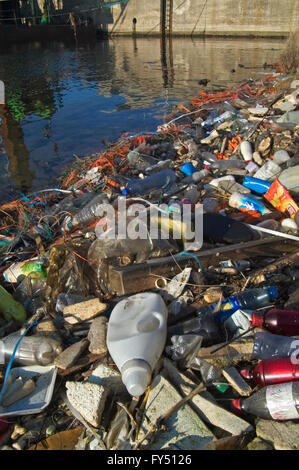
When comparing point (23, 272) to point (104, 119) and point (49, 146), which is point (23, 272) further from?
point (104, 119)

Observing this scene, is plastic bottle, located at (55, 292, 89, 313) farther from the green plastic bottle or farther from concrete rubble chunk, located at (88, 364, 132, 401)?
concrete rubble chunk, located at (88, 364, 132, 401)

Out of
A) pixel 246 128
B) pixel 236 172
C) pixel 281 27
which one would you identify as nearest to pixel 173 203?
pixel 236 172

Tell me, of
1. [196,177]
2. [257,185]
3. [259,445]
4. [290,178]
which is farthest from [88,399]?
[196,177]

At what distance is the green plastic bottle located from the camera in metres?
2.69

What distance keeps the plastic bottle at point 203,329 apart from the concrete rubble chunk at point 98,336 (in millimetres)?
406

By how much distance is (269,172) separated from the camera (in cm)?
413

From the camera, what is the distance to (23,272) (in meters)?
3.11

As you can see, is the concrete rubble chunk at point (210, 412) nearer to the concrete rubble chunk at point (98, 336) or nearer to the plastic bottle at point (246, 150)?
the concrete rubble chunk at point (98, 336)

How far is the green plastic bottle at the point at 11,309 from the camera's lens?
269 cm

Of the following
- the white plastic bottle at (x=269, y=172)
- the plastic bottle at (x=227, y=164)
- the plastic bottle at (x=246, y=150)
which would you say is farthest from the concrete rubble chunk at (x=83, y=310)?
the plastic bottle at (x=246, y=150)

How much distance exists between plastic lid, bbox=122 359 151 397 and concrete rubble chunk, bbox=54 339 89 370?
0.48 metres

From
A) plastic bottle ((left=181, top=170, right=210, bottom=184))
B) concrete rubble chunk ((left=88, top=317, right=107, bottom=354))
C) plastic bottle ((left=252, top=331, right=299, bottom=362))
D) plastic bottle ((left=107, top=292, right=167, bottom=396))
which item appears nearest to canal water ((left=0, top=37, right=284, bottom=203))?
plastic bottle ((left=181, top=170, right=210, bottom=184))

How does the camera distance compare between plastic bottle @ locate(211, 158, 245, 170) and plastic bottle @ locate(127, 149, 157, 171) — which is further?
plastic bottle @ locate(127, 149, 157, 171)

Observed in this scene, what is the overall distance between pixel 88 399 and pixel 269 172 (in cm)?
340
